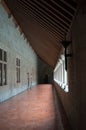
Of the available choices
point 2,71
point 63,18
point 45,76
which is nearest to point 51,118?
point 63,18

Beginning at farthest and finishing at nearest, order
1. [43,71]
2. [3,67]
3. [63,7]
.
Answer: [43,71]
[3,67]
[63,7]

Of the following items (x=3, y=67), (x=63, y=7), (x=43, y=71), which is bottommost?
(x=3, y=67)

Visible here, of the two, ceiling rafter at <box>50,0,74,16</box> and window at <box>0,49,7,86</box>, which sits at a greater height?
ceiling rafter at <box>50,0,74,16</box>

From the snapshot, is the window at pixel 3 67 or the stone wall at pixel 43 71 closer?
the window at pixel 3 67

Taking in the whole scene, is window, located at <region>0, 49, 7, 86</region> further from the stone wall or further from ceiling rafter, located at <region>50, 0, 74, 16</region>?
the stone wall

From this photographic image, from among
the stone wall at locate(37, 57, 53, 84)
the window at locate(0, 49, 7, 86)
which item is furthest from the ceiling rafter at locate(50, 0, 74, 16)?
the stone wall at locate(37, 57, 53, 84)

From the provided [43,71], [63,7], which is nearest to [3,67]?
[63,7]

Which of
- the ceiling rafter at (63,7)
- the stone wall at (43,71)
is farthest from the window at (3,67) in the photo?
the stone wall at (43,71)

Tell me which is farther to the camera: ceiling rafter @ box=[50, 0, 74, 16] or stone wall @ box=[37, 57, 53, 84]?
stone wall @ box=[37, 57, 53, 84]

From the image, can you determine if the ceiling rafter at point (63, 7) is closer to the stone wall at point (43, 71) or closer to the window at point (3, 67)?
the window at point (3, 67)

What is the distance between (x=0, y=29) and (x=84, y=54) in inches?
330

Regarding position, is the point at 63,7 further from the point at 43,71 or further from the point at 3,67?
the point at 43,71

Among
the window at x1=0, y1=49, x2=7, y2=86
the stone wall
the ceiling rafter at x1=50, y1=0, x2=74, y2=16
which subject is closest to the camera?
the ceiling rafter at x1=50, y1=0, x2=74, y2=16

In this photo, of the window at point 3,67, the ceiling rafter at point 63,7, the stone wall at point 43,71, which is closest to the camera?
the ceiling rafter at point 63,7
